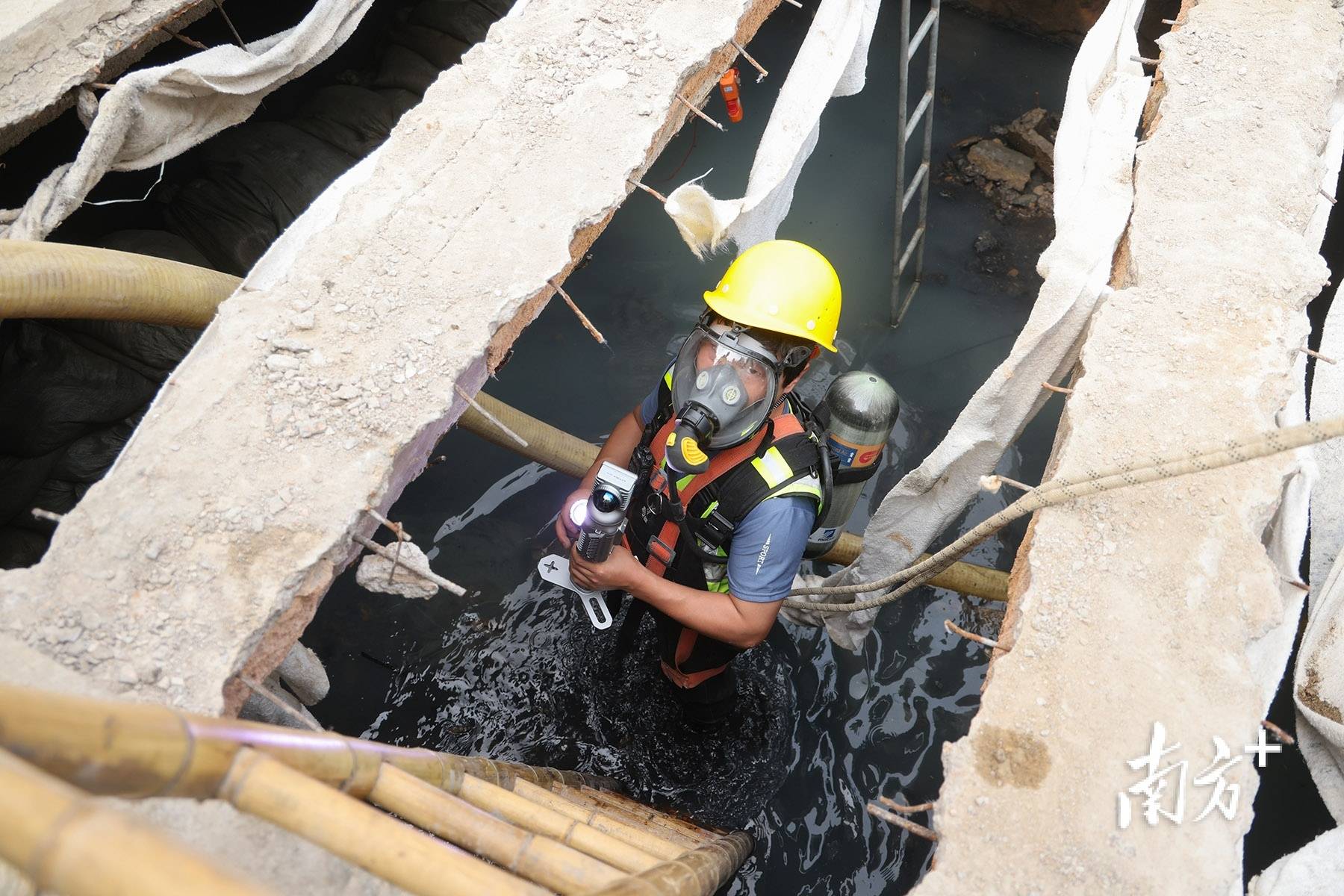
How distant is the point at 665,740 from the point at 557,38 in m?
3.57

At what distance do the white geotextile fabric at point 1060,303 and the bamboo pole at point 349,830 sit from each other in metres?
2.88

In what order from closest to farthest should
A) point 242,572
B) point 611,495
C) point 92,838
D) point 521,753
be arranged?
point 92,838, point 242,572, point 611,495, point 521,753

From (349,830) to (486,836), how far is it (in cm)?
51

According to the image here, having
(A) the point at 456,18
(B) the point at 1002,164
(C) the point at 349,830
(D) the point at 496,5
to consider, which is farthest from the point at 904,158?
(C) the point at 349,830

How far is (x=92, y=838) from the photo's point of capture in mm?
1173

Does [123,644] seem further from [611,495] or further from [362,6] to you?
[362,6]

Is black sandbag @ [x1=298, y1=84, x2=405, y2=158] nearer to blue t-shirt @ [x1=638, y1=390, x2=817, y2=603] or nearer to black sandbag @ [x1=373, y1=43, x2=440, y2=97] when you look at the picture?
black sandbag @ [x1=373, y1=43, x2=440, y2=97]

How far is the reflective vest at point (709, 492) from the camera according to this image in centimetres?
362

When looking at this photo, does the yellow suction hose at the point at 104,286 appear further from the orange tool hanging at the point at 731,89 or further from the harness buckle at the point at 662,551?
the orange tool hanging at the point at 731,89

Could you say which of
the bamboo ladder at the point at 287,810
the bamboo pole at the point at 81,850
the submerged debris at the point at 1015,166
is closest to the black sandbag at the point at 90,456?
the bamboo ladder at the point at 287,810

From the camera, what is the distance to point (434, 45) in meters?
6.78

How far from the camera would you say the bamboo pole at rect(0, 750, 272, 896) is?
116cm

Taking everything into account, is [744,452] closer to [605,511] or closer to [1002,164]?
[605,511]

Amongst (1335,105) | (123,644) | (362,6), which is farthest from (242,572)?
(1335,105)
